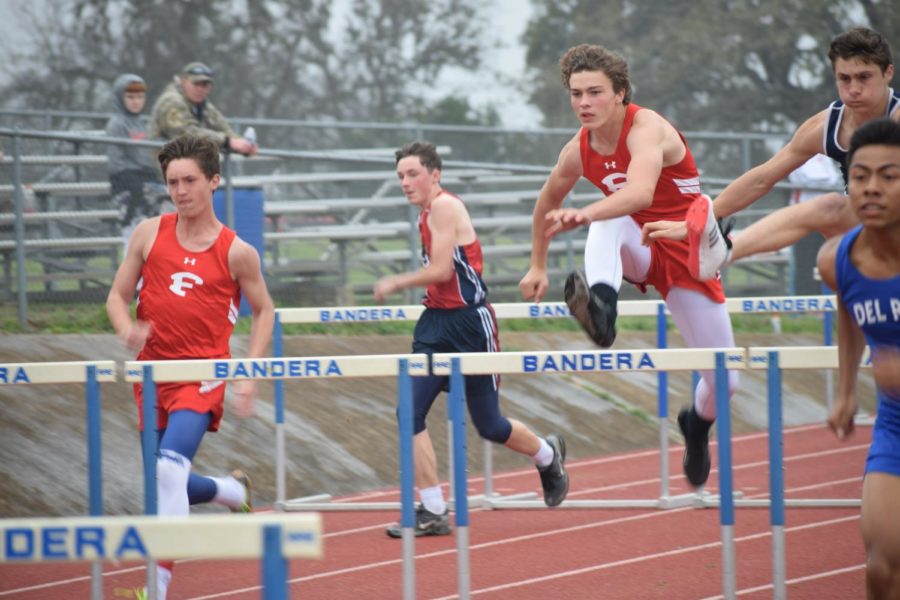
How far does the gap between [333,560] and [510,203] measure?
8.26 metres

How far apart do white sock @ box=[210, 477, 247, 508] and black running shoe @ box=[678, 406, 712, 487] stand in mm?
2148

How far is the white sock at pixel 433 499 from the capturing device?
7590 mm

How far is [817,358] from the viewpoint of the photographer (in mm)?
5203

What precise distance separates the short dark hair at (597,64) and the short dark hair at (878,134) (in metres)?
1.80

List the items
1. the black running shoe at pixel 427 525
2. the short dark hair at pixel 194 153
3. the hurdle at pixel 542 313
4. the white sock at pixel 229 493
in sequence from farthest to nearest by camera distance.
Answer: the hurdle at pixel 542 313 → the black running shoe at pixel 427 525 → the white sock at pixel 229 493 → the short dark hair at pixel 194 153

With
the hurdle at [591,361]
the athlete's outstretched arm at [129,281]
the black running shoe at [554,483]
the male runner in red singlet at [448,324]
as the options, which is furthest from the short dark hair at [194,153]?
the black running shoe at [554,483]

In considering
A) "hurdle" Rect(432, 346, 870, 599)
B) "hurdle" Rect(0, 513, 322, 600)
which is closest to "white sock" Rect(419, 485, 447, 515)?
"hurdle" Rect(432, 346, 870, 599)

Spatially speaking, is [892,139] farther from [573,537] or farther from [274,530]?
[573,537]

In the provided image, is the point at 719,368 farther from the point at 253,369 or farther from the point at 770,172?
the point at 253,369

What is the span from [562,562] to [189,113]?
5342 mm

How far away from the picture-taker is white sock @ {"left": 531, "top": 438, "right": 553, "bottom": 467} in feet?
24.9

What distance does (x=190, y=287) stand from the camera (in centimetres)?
572

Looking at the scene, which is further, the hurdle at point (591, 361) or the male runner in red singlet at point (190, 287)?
the male runner in red singlet at point (190, 287)

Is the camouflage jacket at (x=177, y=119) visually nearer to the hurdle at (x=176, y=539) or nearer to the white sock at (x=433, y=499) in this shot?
the white sock at (x=433, y=499)
